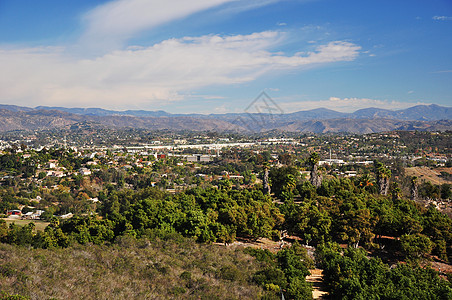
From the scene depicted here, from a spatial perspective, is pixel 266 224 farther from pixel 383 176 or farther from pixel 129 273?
pixel 383 176

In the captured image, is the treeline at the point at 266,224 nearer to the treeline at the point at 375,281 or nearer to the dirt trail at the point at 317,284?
the dirt trail at the point at 317,284

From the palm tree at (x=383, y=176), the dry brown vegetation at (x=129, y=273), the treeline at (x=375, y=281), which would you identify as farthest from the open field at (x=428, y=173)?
the dry brown vegetation at (x=129, y=273)

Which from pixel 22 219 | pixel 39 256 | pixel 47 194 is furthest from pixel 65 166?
pixel 39 256

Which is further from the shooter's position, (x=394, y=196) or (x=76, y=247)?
(x=394, y=196)

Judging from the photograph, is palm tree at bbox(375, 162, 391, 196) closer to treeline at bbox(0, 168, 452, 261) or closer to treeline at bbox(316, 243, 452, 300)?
treeline at bbox(0, 168, 452, 261)

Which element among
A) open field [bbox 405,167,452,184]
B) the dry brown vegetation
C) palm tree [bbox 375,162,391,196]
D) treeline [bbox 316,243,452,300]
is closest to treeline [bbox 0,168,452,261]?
the dry brown vegetation

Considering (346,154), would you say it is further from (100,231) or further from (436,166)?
(100,231)
